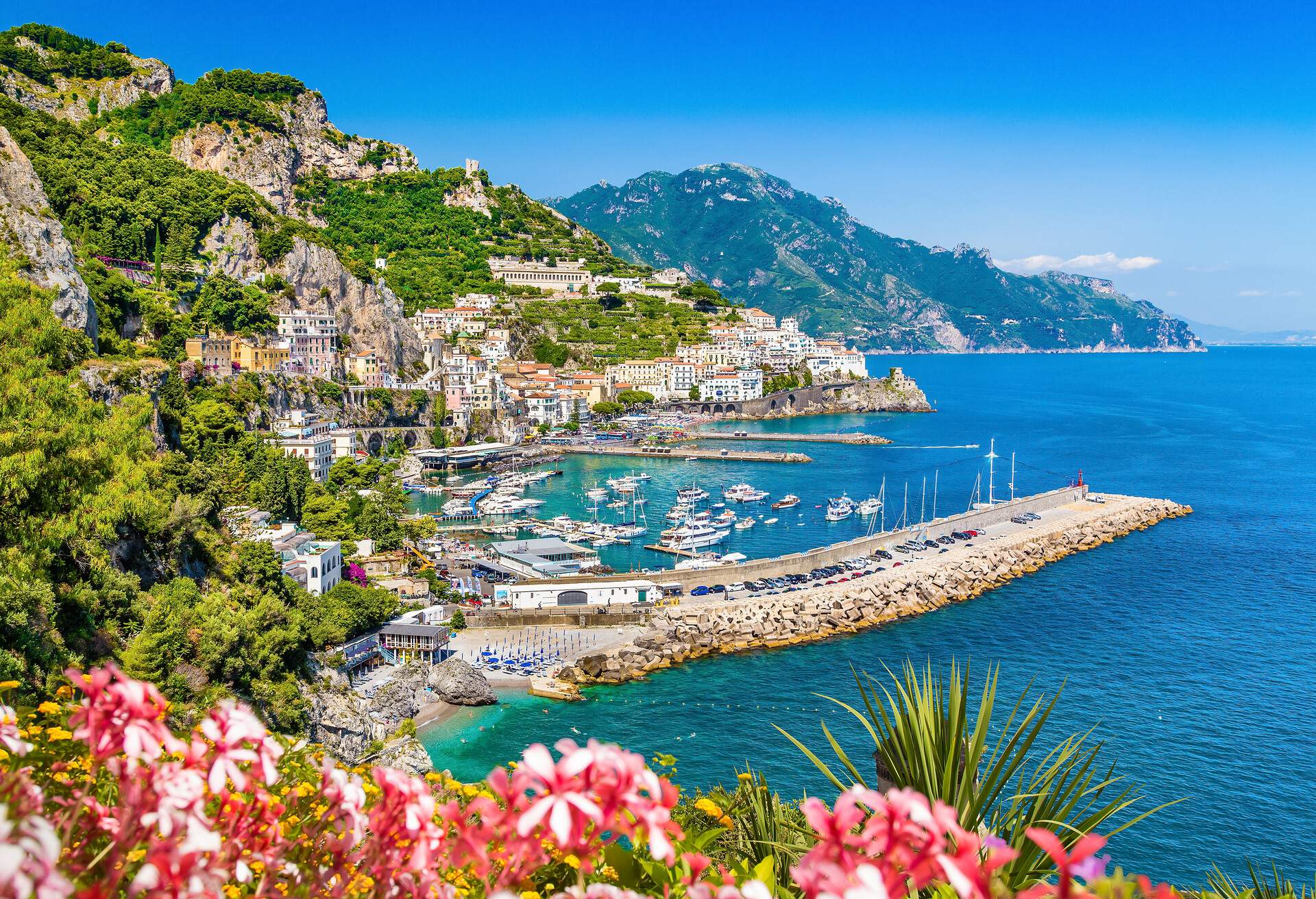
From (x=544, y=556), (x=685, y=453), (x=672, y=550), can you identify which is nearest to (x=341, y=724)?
(x=544, y=556)

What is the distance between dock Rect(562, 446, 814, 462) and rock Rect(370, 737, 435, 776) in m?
36.2

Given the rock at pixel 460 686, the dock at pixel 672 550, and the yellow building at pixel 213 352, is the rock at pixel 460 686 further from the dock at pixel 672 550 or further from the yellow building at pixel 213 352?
the yellow building at pixel 213 352

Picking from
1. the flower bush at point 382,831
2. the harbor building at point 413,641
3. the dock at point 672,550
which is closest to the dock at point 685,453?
the dock at point 672,550

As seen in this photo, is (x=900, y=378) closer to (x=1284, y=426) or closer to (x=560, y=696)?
(x=1284, y=426)

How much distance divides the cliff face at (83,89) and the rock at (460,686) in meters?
50.3

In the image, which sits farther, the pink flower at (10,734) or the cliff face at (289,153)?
the cliff face at (289,153)

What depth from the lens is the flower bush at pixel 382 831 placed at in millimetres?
1269

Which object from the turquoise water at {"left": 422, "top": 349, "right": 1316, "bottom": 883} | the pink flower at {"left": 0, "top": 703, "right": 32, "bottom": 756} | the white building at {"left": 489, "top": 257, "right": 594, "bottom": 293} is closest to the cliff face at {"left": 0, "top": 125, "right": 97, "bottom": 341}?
the turquoise water at {"left": 422, "top": 349, "right": 1316, "bottom": 883}

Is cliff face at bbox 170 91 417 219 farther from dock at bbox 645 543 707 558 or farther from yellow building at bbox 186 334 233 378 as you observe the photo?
dock at bbox 645 543 707 558

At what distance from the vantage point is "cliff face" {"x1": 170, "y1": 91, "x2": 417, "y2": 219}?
63094mm

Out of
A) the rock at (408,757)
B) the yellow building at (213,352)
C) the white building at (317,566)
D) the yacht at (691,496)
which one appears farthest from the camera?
the yacht at (691,496)

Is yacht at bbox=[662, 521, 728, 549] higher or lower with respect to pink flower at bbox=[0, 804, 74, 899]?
lower

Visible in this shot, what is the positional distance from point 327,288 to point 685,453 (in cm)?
2246

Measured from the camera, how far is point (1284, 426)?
211ft
